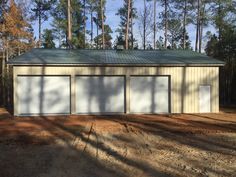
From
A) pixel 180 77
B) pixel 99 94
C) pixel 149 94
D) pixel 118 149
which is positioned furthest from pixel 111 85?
pixel 118 149

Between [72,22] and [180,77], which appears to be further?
[72,22]

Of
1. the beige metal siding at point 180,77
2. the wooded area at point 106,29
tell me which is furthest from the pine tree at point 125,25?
the beige metal siding at point 180,77

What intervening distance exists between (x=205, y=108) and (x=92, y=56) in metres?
7.82

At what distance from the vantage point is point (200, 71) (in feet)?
76.6

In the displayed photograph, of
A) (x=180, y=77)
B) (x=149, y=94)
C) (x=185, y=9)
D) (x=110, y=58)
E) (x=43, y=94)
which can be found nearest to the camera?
(x=43, y=94)

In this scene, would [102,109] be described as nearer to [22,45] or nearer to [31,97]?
[31,97]

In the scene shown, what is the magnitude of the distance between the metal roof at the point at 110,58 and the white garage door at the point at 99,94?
3.38 ft

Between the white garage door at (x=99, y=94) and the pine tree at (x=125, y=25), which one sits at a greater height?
the pine tree at (x=125, y=25)

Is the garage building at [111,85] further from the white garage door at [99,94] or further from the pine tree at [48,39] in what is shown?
the pine tree at [48,39]

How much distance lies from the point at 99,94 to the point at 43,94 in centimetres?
328

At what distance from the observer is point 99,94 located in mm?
22672

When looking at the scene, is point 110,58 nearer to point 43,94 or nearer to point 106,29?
point 43,94

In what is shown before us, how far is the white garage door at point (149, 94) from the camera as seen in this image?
2294cm

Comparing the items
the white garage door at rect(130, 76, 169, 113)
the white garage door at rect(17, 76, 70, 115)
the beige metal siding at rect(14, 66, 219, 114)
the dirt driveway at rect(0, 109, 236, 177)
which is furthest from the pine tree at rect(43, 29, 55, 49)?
the dirt driveway at rect(0, 109, 236, 177)
